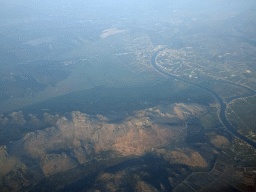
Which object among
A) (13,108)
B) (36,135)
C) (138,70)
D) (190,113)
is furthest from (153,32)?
(36,135)

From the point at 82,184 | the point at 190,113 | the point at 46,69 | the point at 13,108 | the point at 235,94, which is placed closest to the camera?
the point at 82,184

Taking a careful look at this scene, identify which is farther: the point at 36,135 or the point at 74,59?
the point at 74,59

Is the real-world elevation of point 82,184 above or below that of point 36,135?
below

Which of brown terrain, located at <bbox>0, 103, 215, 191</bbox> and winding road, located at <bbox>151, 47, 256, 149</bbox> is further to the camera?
winding road, located at <bbox>151, 47, 256, 149</bbox>

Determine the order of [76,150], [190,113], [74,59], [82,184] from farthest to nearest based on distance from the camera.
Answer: [74,59]
[190,113]
[76,150]
[82,184]

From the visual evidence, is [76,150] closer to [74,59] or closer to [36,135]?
[36,135]

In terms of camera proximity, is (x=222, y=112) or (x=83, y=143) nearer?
(x=83, y=143)

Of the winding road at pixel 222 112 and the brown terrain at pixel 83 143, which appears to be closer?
the brown terrain at pixel 83 143

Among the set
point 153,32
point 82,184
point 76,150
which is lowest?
point 82,184

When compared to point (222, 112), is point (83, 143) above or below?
above
